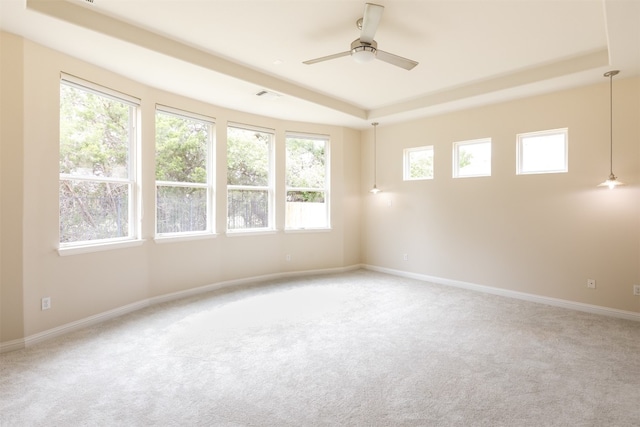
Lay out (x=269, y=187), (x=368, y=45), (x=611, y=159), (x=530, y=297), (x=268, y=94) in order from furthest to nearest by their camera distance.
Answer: (x=269, y=187), (x=530, y=297), (x=268, y=94), (x=611, y=159), (x=368, y=45)

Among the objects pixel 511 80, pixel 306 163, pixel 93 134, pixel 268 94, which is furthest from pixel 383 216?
pixel 93 134

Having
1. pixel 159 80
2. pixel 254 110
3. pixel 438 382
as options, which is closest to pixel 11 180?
pixel 159 80

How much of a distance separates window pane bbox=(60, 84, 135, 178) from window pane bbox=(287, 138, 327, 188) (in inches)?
104

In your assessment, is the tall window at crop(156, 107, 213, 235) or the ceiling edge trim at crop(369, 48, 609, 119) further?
the tall window at crop(156, 107, 213, 235)

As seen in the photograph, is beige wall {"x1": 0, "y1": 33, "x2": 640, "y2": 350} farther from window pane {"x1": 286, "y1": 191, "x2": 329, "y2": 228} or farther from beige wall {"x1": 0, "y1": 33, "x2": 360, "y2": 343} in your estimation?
window pane {"x1": 286, "y1": 191, "x2": 329, "y2": 228}

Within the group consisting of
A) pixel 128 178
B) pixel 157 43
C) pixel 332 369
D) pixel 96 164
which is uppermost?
pixel 157 43

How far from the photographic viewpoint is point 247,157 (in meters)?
5.38

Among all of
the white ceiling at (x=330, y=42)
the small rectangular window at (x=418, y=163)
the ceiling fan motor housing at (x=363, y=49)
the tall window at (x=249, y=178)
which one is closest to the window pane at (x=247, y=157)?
the tall window at (x=249, y=178)

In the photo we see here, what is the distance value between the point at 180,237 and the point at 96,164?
1343 millimetres

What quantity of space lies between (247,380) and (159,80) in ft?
11.3

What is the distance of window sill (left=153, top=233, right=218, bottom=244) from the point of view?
14.0ft

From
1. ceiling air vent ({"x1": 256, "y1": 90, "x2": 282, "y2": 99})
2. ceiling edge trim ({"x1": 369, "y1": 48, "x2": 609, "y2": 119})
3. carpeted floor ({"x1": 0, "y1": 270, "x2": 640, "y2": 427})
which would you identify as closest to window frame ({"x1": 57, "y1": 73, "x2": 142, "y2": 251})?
carpeted floor ({"x1": 0, "y1": 270, "x2": 640, "y2": 427})

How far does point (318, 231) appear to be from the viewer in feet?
19.9

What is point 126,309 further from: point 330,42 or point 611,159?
point 611,159
